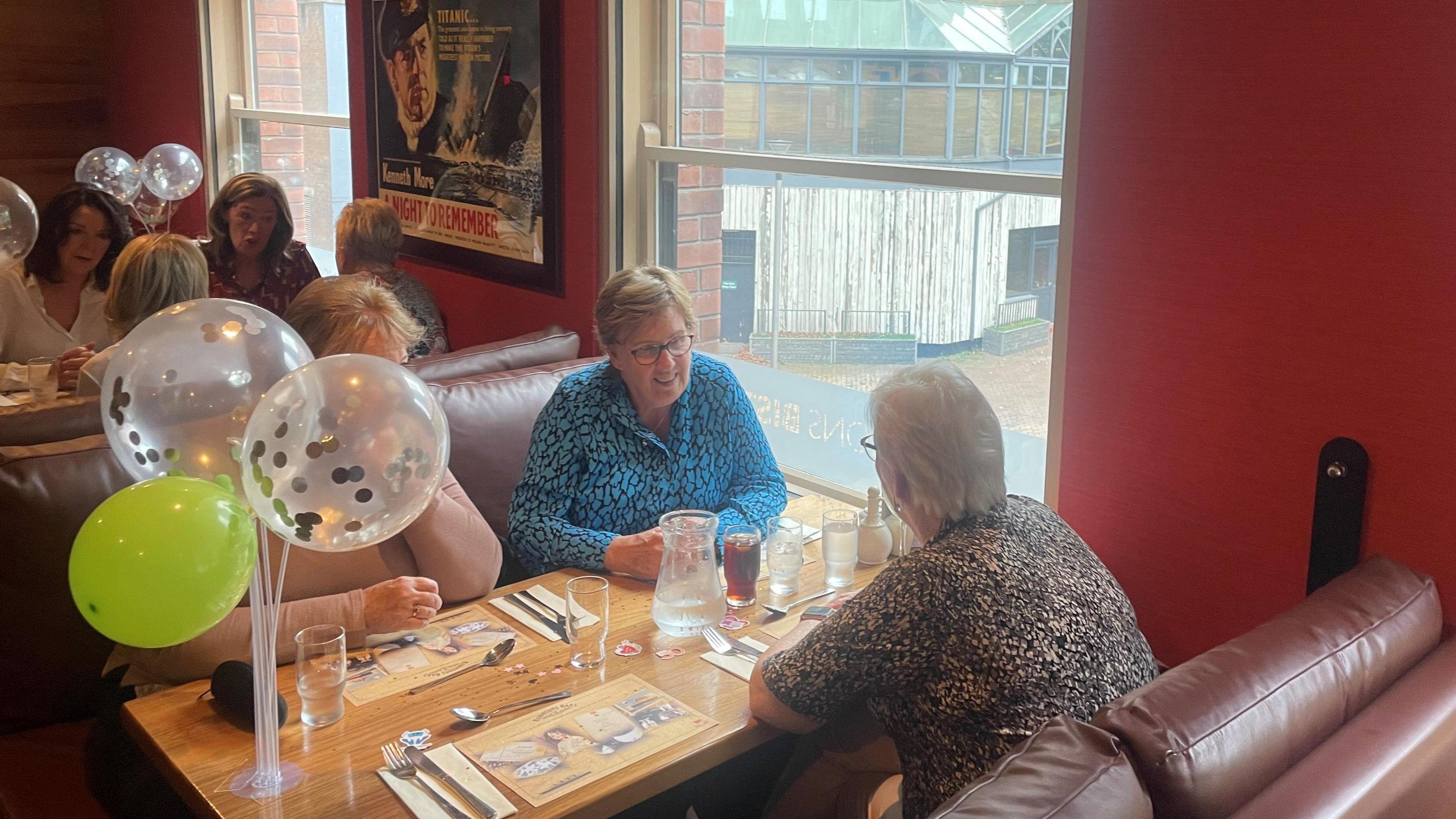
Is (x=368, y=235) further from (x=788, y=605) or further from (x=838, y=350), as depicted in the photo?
(x=788, y=605)

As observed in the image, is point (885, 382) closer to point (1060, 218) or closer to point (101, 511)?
point (1060, 218)

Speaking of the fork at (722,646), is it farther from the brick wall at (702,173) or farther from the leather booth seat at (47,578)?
the brick wall at (702,173)

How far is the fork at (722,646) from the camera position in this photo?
6.12 feet

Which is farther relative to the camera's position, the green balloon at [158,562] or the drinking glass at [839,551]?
the drinking glass at [839,551]

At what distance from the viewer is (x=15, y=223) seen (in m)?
3.05

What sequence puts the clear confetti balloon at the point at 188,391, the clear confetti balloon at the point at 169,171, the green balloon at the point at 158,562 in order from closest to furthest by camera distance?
the green balloon at the point at 158,562 → the clear confetti balloon at the point at 188,391 → the clear confetti balloon at the point at 169,171

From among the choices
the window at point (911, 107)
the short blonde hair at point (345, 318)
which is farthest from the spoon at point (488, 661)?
the window at point (911, 107)

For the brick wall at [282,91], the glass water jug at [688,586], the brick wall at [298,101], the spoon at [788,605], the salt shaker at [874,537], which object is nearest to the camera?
the glass water jug at [688,586]

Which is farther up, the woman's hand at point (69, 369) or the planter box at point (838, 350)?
→ the planter box at point (838, 350)

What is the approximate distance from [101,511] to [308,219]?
170 inches

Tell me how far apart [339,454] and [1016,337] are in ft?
4.87

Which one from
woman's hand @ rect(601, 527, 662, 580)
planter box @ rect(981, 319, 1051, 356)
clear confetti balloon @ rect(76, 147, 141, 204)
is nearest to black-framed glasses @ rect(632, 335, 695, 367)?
woman's hand @ rect(601, 527, 662, 580)

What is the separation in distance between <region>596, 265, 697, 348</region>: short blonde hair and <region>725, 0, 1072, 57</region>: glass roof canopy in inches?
28.3

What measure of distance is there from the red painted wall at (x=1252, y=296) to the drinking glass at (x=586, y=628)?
3.17 ft
